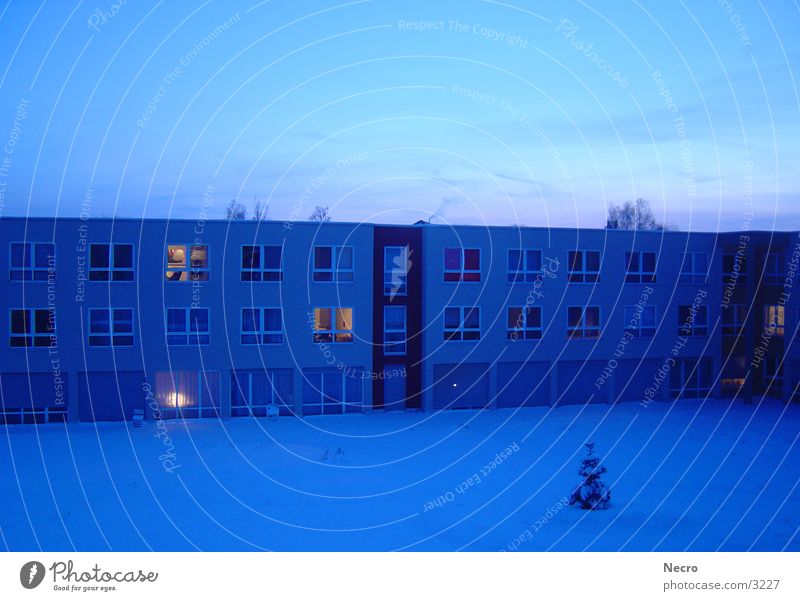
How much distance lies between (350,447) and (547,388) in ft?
28.7

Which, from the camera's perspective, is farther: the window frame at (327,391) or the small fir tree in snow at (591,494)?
the window frame at (327,391)

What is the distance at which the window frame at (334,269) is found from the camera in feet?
67.6

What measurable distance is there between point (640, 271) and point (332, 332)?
10.8 metres

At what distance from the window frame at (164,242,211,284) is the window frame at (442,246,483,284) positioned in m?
7.27

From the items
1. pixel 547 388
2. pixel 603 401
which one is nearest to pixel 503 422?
pixel 547 388

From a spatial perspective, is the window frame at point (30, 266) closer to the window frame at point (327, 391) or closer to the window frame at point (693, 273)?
the window frame at point (327, 391)

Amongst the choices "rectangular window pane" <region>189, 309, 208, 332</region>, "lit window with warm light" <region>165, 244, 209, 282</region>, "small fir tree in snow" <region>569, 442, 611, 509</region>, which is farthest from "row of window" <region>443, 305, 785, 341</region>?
"small fir tree in snow" <region>569, 442, 611, 509</region>

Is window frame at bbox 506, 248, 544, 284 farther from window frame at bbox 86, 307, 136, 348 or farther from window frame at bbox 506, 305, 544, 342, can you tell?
window frame at bbox 86, 307, 136, 348

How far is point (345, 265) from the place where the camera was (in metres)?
20.9

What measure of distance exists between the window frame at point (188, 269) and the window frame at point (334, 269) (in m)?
3.10

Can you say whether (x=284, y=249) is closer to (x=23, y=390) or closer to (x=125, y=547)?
(x=23, y=390)

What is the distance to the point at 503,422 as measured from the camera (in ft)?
65.1

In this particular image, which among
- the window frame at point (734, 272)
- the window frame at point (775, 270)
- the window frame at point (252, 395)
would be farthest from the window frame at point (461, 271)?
the window frame at point (775, 270)

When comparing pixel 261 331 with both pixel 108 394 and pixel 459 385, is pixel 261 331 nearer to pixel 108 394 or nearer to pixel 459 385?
pixel 108 394
